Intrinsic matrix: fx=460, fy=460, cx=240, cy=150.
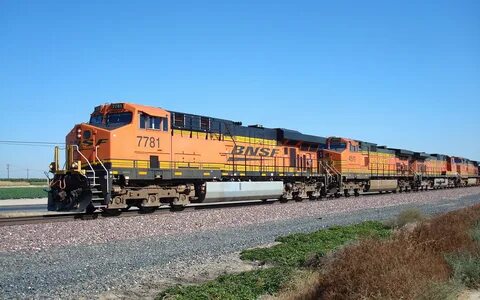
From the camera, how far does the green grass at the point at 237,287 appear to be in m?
5.89

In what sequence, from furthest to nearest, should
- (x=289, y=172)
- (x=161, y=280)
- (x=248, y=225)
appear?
1. (x=289, y=172)
2. (x=248, y=225)
3. (x=161, y=280)

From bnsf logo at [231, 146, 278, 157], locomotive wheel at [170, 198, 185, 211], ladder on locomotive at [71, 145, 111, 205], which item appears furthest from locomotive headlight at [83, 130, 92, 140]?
bnsf logo at [231, 146, 278, 157]

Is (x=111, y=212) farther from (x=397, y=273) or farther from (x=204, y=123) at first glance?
(x=397, y=273)

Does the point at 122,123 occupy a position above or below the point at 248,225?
above

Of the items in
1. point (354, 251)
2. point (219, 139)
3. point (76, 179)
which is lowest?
point (354, 251)

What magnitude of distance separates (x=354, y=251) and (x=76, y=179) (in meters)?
11.4

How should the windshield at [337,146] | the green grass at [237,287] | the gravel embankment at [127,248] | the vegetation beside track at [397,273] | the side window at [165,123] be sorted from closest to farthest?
the vegetation beside track at [397,273]
the green grass at [237,287]
the gravel embankment at [127,248]
the side window at [165,123]
the windshield at [337,146]

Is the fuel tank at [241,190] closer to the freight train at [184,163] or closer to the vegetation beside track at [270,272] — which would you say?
the freight train at [184,163]

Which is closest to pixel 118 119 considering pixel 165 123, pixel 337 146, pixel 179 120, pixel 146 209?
pixel 165 123

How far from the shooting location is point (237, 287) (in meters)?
6.33

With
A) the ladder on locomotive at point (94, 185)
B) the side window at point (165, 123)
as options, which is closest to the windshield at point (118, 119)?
the side window at point (165, 123)

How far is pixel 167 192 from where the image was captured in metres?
17.4

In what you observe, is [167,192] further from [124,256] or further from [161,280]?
[161,280]

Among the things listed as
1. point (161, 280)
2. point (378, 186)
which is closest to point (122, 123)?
point (161, 280)
